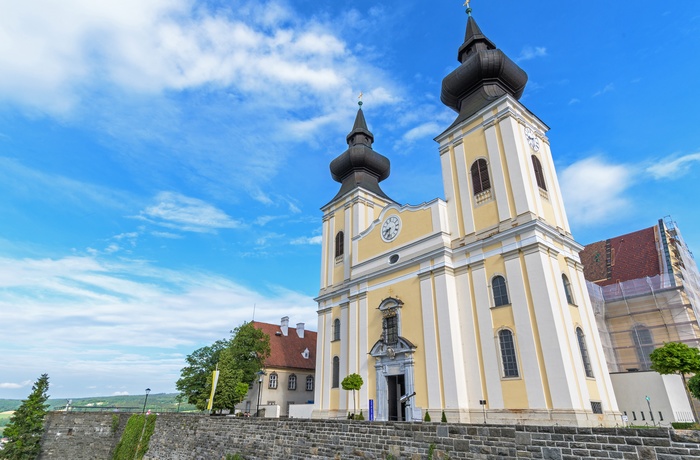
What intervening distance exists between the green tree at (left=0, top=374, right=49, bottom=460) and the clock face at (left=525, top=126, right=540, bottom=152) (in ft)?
128

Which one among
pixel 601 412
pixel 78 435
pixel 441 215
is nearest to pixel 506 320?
pixel 601 412

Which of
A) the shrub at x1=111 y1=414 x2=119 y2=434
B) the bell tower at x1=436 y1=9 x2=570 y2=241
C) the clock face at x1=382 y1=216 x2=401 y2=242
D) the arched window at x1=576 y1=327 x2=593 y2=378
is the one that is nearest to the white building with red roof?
the shrub at x1=111 y1=414 x2=119 y2=434

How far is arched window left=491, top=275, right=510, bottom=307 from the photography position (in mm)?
17655

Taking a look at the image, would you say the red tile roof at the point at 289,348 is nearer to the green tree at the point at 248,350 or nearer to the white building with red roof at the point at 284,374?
the white building with red roof at the point at 284,374

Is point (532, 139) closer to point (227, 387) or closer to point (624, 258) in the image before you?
point (624, 258)

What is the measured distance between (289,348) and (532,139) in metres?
30.2

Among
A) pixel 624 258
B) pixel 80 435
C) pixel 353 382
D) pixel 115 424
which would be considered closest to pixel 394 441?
pixel 353 382

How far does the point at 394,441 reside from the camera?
465 inches

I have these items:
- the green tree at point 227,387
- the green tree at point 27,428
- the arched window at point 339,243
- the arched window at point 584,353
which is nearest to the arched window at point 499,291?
the arched window at point 584,353

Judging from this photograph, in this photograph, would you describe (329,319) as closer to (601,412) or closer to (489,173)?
(489,173)

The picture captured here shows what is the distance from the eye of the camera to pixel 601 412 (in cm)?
1573

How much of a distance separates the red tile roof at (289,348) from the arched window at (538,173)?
27377 millimetres

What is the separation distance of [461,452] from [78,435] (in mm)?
31199

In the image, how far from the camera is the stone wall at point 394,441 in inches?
299
